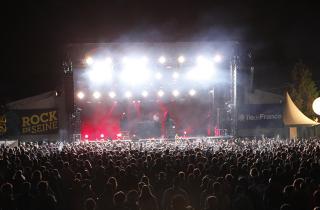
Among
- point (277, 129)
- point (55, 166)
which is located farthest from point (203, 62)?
point (55, 166)

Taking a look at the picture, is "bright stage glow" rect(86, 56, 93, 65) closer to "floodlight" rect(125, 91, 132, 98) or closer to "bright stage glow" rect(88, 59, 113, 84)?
"bright stage glow" rect(88, 59, 113, 84)

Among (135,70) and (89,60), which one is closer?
(89,60)

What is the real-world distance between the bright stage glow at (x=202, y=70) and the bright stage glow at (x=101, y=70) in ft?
17.7

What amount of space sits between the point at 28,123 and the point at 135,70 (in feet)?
24.5

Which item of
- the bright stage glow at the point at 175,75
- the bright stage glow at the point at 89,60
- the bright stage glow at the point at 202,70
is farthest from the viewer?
the bright stage glow at the point at 175,75

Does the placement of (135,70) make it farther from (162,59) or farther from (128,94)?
(128,94)

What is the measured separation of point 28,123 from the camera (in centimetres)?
2511

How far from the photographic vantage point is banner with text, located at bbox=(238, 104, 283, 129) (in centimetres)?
2466

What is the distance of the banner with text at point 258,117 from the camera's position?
2466 centimetres

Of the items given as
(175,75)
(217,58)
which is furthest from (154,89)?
(217,58)

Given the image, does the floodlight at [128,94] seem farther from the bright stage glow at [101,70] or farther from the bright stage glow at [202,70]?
the bright stage glow at [202,70]

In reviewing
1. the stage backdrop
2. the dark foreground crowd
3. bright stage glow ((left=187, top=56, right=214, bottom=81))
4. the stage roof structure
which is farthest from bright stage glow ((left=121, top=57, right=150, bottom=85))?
the dark foreground crowd

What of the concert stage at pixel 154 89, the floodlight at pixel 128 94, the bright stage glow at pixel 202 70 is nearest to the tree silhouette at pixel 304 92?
the concert stage at pixel 154 89

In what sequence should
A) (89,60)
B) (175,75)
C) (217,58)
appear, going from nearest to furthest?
(89,60) → (217,58) → (175,75)
